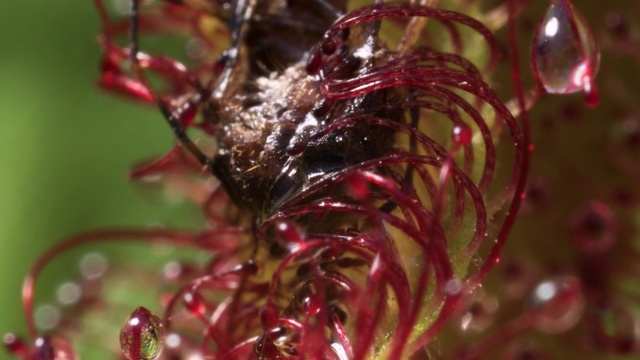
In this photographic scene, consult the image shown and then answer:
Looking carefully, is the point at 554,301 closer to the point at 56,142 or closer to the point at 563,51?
the point at 563,51

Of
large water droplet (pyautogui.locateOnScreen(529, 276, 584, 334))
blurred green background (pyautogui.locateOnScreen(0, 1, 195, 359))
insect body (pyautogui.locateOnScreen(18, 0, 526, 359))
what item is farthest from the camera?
blurred green background (pyautogui.locateOnScreen(0, 1, 195, 359))

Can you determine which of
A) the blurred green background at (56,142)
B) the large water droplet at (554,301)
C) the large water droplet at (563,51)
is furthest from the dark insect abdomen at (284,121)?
the blurred green background at (56,142)

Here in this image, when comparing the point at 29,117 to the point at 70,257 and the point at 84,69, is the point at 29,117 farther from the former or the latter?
the point at 70,257

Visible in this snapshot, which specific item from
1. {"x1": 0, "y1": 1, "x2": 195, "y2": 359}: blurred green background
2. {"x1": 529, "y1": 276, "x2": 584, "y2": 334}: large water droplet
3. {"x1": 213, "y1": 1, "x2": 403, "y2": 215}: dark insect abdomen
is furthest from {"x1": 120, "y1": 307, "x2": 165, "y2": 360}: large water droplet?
{"x1": 0, "y1": 1, "x2": 195, "y2": 359}: blurred green background

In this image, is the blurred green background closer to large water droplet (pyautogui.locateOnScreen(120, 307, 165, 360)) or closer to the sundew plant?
the sundew plant

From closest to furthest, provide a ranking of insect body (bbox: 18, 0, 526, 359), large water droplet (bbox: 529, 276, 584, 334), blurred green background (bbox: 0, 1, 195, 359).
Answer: insect body (bbox: 18, 0, 526, 359), large water droplet (bbox: 529, 276, 584, 334), blurred green background (bbox: 0, 1, 195, 359)

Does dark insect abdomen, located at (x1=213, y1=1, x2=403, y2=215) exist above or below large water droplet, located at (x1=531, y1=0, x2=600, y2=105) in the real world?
below

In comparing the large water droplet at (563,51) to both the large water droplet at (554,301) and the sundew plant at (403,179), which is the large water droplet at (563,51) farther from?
the large water droplet at (554,301)

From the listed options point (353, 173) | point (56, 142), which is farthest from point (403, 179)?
point (56, 142)

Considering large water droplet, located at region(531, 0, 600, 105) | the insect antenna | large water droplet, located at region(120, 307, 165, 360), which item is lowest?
large water droplet, located at region(120, 307, 165, 360)
